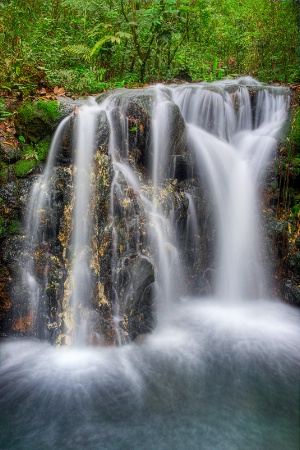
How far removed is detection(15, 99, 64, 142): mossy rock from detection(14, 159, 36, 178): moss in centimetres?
43

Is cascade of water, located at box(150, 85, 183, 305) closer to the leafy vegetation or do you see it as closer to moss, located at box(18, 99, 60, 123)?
moss, located at box(18, 99, 60, 123)

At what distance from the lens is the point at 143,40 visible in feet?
33.0

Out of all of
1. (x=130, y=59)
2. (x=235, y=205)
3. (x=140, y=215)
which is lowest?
(x=140, y=215)

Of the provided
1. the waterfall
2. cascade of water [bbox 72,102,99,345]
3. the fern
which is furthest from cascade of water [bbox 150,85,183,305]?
the fern

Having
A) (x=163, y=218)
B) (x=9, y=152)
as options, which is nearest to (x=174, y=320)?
(x=163, y=218)

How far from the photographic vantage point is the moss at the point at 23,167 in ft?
17.6

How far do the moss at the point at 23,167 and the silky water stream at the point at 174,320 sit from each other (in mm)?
261

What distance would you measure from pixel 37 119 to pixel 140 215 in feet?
7.81

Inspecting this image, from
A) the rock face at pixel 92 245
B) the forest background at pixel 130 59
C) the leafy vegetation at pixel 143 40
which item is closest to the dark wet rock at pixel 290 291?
the forest background at pixel 130 59

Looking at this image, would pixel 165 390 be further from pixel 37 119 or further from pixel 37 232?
pixel 37 119

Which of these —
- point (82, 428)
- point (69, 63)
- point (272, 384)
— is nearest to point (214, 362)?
point (272, 384)

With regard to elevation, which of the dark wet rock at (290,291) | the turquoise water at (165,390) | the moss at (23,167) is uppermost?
the moss at (23,167)

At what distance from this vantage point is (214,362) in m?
4.64

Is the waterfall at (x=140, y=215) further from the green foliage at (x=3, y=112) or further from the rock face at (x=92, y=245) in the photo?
the green foliage at (x=3, y=112)
